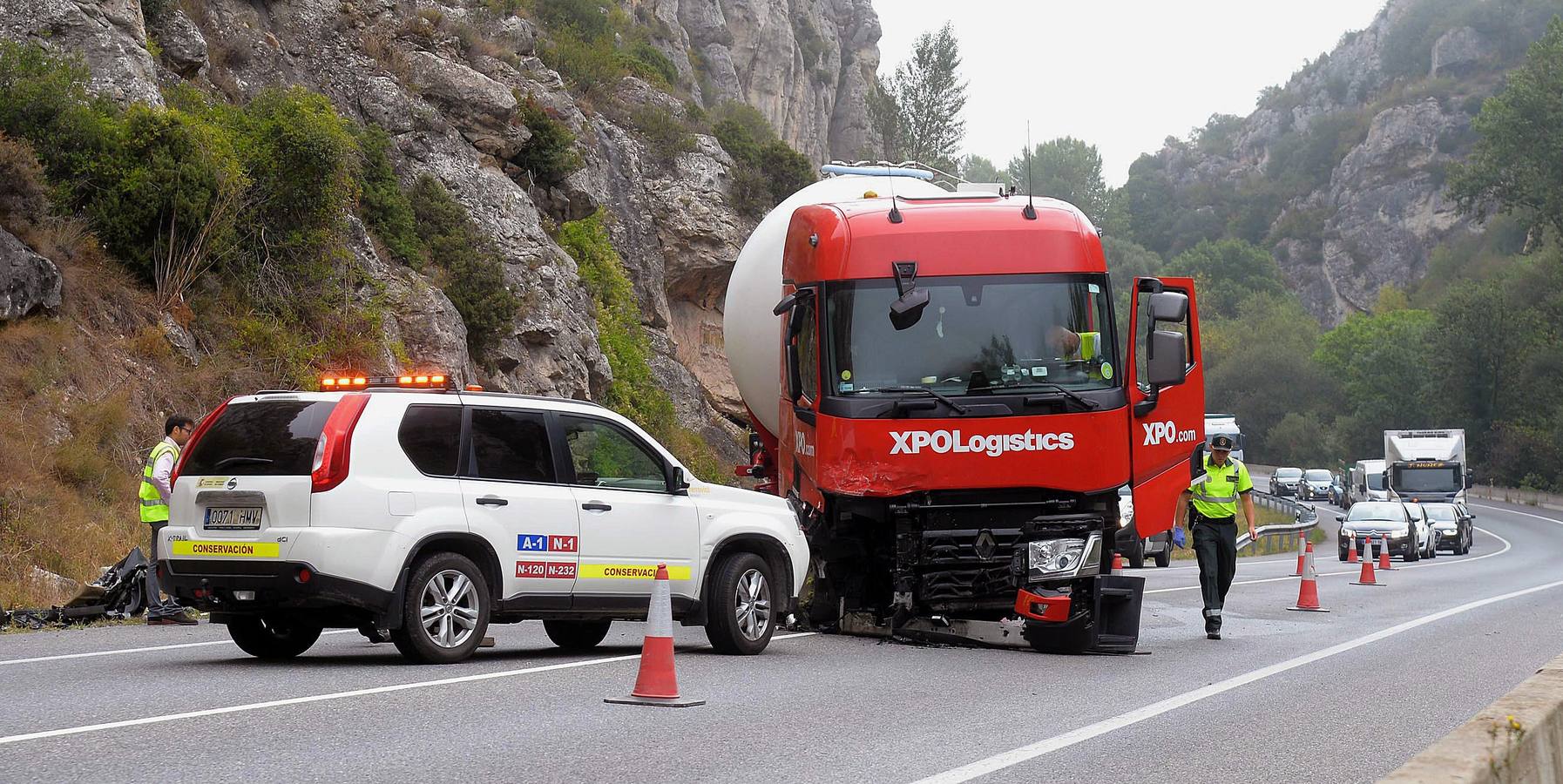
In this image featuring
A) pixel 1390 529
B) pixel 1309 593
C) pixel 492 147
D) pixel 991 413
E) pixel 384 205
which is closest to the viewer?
pixel 991 413

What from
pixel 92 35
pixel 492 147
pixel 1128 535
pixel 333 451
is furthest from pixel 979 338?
pixel 492 147

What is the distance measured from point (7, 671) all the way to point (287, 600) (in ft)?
5.97

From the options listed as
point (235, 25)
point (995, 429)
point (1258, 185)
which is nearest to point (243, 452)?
point (995, 429)

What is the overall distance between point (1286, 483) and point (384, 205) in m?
64.6

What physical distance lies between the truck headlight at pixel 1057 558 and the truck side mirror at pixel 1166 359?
134cm

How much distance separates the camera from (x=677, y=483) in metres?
11.6

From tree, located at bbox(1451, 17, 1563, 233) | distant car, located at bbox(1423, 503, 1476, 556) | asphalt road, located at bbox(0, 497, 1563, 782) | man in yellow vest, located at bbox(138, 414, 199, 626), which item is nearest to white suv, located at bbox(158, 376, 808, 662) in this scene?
asphalt road, located at bbox(0, 497, 1563, 782)

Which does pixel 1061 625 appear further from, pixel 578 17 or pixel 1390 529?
pixel 578 17

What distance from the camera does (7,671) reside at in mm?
9773

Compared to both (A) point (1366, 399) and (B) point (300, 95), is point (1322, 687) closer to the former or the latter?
(B) point (300, 95)

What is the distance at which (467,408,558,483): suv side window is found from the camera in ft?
34.9

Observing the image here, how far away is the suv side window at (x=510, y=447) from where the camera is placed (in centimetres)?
1063

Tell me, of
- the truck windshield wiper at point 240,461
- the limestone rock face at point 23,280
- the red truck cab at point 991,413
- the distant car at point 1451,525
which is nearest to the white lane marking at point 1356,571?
the distant car at point 1451,525

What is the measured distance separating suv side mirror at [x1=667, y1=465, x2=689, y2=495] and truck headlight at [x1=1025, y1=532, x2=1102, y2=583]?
8.57 ft
